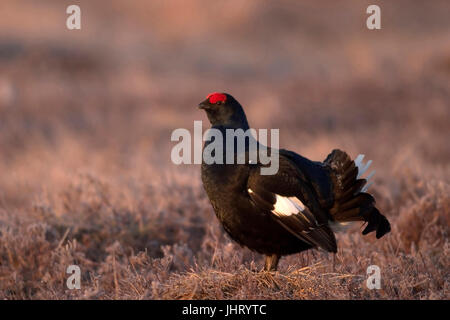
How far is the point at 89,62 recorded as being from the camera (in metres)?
16.0

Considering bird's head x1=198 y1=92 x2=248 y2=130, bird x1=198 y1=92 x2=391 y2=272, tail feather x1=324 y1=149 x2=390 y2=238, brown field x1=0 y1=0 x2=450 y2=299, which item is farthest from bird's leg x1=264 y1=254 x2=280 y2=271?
bird's head x1=198 y1=92 x2=248 y2=130

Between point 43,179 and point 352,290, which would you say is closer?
point 352,290

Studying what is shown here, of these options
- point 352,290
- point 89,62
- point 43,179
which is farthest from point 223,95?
point 89,62

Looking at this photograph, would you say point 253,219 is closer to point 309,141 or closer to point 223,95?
point 223,95

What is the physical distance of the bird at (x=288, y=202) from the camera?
3943 mm

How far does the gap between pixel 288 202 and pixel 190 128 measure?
752 centimetres

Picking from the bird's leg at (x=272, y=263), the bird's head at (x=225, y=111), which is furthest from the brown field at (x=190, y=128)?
the bird's head at (x=225, y=111)

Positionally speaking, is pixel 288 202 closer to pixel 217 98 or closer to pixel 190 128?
pixel 217 98

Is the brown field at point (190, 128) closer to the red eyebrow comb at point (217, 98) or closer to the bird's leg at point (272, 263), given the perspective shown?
the bird's leg at point (272, 263)

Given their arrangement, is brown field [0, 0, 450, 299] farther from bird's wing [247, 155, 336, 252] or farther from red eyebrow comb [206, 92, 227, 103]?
red eyebrow comb [206, 92, 227, 103]

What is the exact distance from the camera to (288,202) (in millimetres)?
3957

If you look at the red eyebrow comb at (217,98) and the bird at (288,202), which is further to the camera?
the red eyebrow comb at (217,98)

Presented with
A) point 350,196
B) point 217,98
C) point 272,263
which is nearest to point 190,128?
point 217,98
